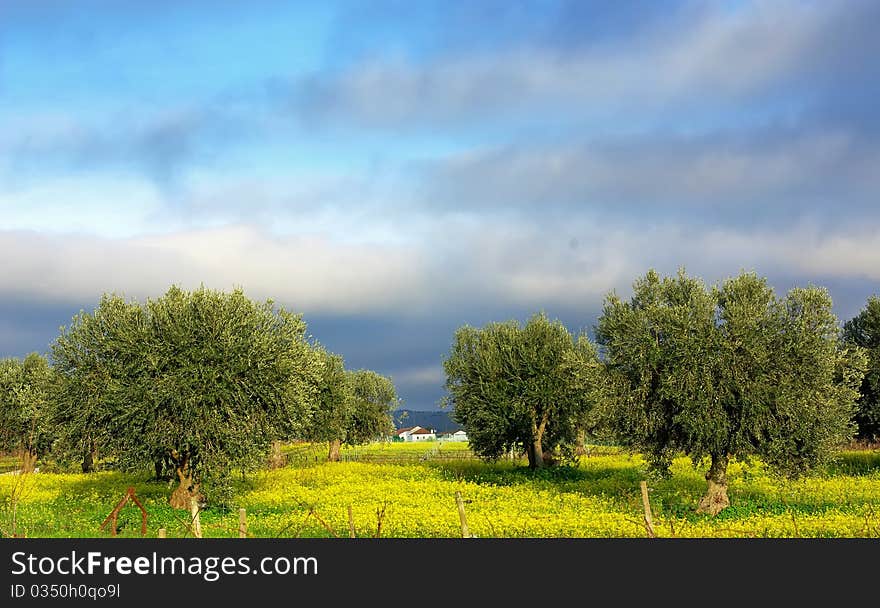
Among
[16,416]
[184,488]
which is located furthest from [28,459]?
[184,488]

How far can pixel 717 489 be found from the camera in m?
34.9

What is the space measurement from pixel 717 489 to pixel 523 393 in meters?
19.3

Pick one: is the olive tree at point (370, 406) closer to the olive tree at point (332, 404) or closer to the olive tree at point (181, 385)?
the olive tree at point (332, 404)

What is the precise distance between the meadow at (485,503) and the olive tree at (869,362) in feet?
9.97

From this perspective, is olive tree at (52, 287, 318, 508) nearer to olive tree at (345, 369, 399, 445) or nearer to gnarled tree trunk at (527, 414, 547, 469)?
gnarled tree trunk at (527, 414, 547, 469)

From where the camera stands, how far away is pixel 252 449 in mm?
35406

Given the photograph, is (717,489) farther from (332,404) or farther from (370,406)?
(370,406)

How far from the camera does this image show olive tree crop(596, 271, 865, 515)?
33688mm

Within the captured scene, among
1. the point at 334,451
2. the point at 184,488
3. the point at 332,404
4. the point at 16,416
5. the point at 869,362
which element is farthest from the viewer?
the point at 334,451

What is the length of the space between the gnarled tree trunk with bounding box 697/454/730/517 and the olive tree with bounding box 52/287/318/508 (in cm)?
2161

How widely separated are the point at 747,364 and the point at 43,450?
6199 centimetres

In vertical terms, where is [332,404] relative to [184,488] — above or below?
above

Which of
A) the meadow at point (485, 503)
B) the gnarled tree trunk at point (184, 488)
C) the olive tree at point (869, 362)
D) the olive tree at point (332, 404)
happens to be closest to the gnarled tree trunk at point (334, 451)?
the olive tree at point (332, 404)
